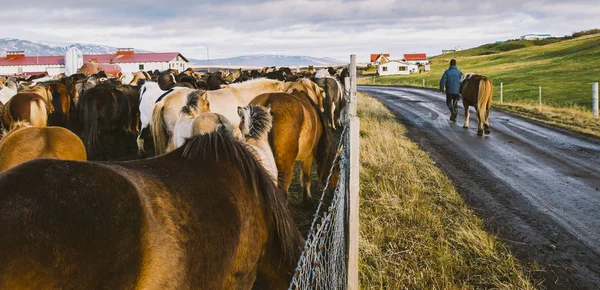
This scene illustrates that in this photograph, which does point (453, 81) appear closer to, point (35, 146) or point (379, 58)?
point (35, 146)

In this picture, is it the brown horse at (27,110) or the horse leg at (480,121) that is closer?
the brown horse at (27,110)

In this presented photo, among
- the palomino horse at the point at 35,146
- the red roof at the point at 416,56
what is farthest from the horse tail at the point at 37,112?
the red roof at the point at 416,56

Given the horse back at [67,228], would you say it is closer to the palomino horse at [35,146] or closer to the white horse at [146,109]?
the palomino horse at [35,146]

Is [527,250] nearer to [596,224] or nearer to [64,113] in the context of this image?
[596,224]

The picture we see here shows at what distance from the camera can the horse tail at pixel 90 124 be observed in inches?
436

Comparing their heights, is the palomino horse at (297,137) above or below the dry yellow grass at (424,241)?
above

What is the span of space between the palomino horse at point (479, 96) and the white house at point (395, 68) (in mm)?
87832

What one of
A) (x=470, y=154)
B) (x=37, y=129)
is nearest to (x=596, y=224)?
(x=470, y=154)

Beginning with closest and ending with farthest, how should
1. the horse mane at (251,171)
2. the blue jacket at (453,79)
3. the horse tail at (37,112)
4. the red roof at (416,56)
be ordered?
the horse mane at (251,171) < the horse tail at (37,112) < the blue jacket at (453,79) < the red roof at (416,56)

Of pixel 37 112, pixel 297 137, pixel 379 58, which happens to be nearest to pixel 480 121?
pixel 297 137

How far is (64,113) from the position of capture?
15883 mm

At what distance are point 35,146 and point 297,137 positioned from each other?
337 centimetres

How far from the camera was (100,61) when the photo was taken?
87.2m

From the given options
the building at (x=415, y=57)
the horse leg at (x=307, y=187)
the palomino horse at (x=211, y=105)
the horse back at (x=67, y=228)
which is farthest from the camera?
the building at (x=415, y=57)
